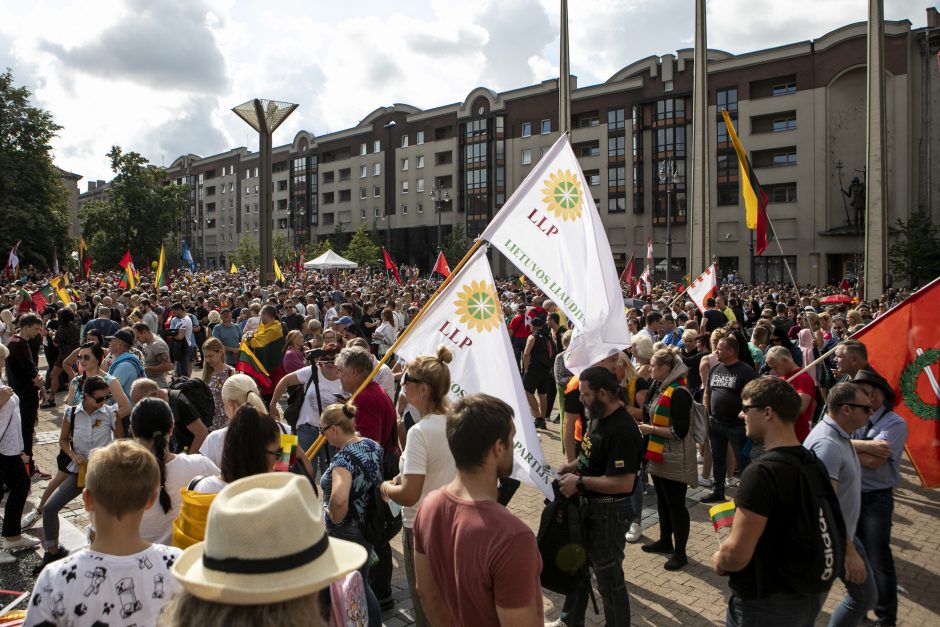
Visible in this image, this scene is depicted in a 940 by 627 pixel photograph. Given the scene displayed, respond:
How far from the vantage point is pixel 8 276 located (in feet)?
113

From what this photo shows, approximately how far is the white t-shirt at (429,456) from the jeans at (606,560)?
0.97 metres

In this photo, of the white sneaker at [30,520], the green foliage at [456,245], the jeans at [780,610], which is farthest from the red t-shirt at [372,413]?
the green foliage at [456,245]

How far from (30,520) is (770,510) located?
22.2ft

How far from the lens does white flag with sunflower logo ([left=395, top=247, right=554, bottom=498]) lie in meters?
4.48

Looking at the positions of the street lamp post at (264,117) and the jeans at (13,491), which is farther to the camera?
the street lamp post at (264,117)

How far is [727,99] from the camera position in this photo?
168 ft

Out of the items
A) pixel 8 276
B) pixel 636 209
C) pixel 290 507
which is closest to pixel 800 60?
pixel 636 209

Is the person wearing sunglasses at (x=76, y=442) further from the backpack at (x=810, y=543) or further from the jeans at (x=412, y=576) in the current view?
the backpack at (x=810, y=543)

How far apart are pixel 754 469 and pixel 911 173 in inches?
1965

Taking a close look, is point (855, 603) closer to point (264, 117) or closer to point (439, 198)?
point (264, 117)

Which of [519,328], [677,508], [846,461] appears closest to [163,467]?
[846,461]

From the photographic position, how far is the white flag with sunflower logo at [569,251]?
4875mm

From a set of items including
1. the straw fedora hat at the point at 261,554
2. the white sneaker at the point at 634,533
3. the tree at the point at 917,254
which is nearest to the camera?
the straw fedora hat at the point at 261,554

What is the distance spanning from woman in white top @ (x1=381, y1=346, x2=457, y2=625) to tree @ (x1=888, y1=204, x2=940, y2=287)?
3695 centimetres
